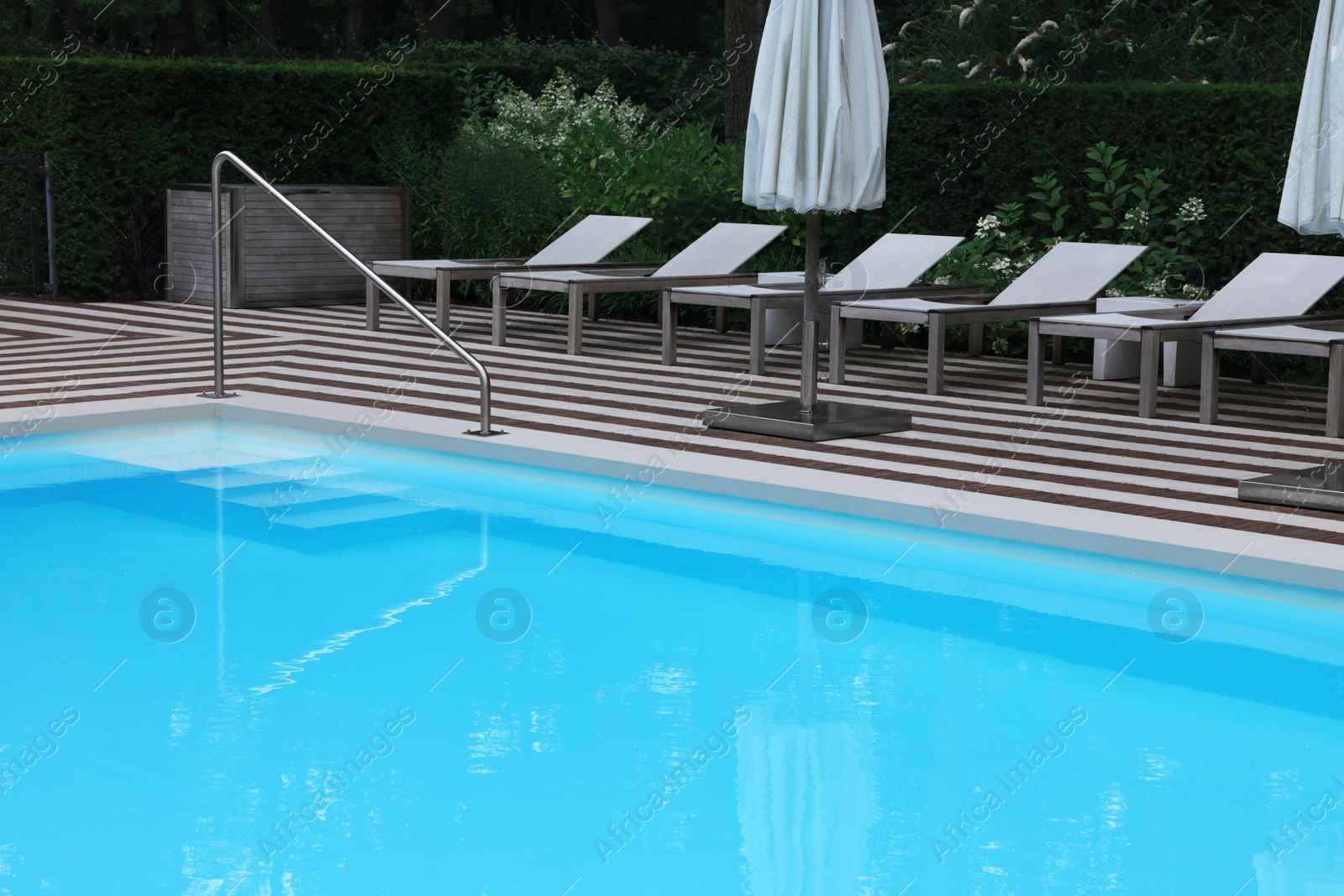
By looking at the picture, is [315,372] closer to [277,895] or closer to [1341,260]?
[1341,260]

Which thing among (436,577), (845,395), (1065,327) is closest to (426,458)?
(436,577)

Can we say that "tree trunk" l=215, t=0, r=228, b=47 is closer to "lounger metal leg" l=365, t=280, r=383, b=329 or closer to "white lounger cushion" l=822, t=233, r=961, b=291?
"lounger metal leg" l=365, t=280, r=383, b=329

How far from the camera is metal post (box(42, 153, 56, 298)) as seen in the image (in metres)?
14.1

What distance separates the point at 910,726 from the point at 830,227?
28.3ft

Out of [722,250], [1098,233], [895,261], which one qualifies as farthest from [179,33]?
[1098,233]

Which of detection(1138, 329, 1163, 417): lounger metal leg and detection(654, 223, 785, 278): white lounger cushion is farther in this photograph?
detection(654, 223, 785, 278): white lounger cushion

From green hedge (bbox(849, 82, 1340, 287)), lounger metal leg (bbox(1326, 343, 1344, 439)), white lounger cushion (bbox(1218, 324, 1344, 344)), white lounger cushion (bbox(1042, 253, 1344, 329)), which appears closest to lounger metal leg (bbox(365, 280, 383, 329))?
green hedge (bbox(849, 82, 1340, 287))

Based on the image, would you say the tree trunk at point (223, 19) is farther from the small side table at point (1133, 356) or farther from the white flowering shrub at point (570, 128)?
the small side table at point (1133, 356)

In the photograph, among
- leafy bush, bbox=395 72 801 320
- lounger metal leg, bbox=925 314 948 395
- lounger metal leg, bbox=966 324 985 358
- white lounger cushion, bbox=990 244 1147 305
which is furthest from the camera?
leafy bush, bbox=395 72 801 320

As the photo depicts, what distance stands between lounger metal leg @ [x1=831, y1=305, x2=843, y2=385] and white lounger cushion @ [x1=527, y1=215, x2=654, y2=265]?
2858 millimetres

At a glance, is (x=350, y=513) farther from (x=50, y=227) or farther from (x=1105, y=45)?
(x=1105, y=45)

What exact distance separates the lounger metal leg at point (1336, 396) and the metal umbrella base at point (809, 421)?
201 cm

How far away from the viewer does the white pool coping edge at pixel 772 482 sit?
5852mm

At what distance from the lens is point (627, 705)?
502 cm
